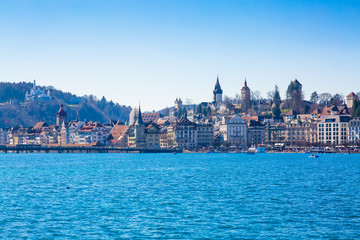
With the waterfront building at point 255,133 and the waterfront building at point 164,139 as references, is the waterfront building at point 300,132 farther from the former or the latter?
the waterfront building at point 164,139

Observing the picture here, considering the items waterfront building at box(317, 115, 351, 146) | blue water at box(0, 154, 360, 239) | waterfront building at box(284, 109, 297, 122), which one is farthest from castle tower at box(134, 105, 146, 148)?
blue water at box(0, 154, 360, 239)

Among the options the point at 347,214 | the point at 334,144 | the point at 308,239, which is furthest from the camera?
the point at 334,144

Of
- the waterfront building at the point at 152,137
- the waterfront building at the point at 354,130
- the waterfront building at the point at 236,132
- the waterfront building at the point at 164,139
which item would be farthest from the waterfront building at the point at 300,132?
the waterfront building at the point at 152,137

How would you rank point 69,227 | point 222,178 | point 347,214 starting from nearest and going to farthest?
1. point 69,227
2. point 347,214
3. point 222,178

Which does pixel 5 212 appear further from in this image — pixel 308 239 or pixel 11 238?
pixel 308 239

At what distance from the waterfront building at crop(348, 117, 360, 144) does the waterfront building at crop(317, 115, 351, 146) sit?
2.64 metres

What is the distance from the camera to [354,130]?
15688 centimetres

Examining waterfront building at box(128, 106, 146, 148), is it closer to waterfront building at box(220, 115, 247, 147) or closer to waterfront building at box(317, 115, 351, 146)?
waterfront building at box(220, 115, 247, 147)

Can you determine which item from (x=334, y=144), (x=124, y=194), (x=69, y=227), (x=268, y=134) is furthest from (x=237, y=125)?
(x=69, y=227)

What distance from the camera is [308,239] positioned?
2798 centimetres

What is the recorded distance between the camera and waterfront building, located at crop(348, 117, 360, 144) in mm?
155750

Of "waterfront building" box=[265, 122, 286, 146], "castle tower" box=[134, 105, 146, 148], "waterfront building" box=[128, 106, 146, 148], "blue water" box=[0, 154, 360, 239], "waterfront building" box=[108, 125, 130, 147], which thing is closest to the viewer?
"blue water" box=[0, 154, 360, 239]

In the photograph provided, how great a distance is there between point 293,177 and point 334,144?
9916cm

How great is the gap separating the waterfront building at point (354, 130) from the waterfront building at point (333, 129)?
264cm
